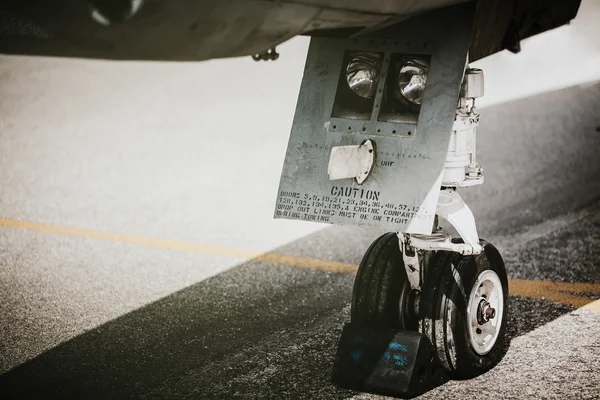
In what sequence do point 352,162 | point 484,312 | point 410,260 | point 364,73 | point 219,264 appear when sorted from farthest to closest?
1. point 219,264
2. point 484,312
3. point 410,260
4. point 364,73
5. point 352,162

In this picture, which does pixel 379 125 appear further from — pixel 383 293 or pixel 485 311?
pixel 485 311

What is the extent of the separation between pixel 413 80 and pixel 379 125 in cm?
25

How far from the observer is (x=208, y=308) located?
474 centimetres

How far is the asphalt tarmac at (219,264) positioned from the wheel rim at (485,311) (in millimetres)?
157

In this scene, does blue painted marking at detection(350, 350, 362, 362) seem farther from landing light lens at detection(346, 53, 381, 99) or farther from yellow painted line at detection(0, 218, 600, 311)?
yellow painted line at detection(0, 218, 600, 311)

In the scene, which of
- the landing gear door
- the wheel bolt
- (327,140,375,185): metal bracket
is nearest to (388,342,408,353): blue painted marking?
the wheel bolt

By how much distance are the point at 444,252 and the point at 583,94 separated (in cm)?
626

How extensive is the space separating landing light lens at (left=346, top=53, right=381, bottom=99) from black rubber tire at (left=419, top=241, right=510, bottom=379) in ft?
2.80

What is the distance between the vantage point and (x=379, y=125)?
11.3ft

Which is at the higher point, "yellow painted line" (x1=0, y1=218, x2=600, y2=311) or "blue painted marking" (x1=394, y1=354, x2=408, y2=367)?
"yellow painted line" (x1=0, y1=218, x2=600, y2=311)

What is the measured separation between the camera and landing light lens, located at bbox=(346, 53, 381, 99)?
3.51 m

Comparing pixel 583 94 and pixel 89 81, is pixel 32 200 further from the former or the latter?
pixel 583 94

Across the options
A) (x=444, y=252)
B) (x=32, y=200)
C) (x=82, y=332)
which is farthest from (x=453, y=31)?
(x=32, y=200)

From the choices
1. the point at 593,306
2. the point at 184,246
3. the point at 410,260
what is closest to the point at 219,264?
the point at 184,246
